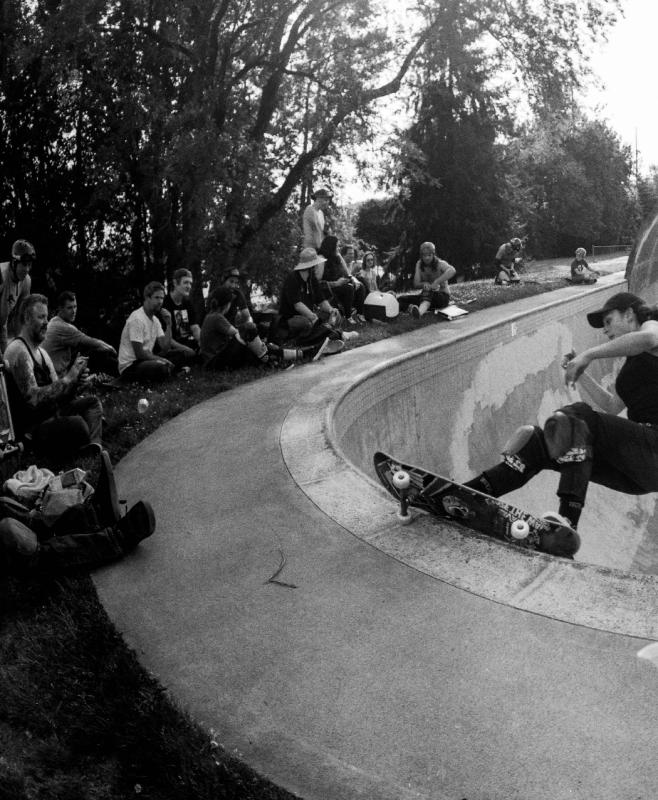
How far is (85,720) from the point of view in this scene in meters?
2.88

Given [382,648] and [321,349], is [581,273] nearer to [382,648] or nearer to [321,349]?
[321,349]

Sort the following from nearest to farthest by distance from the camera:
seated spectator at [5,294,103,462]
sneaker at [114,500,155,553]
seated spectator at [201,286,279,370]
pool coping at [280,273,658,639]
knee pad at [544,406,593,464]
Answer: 1. pool coping at [280,273,658,639]
2. sneaker at [114,500,155,553]
3. knee pad at [544,406,593,464]
4. seated spectator at [5,294,103,462]
5. seated spectator at [201,286,279,370]

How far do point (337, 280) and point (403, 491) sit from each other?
789 cm

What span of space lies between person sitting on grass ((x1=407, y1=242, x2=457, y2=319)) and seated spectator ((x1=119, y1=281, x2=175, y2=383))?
6.06 metres

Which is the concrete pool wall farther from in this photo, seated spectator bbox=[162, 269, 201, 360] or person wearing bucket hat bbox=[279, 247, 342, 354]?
seated spectator bbox=[162, 269, 201, 360]

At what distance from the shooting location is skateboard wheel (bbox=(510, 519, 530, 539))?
3965 mm

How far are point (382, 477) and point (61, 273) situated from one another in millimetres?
10466

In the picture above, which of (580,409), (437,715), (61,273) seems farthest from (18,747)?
(61,273)

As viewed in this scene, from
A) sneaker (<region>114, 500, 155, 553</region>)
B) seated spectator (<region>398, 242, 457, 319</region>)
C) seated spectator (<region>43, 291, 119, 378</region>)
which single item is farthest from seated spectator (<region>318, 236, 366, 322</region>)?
sneaker (<region>114, 500, 155, 553</region>)

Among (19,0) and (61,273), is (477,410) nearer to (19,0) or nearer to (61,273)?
(61,273)

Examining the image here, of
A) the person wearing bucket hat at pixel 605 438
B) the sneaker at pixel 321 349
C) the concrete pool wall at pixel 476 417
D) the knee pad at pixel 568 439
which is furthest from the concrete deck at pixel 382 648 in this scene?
the sneaker at pixel 321 349

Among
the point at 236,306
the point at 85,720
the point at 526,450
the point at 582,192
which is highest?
the point at 582,192

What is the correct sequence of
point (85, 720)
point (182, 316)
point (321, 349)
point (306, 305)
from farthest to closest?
point (306, 305), point (182, 316), point (321, 349), point (85, 720)

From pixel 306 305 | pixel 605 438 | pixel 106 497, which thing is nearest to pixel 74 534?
pixel 106 497
